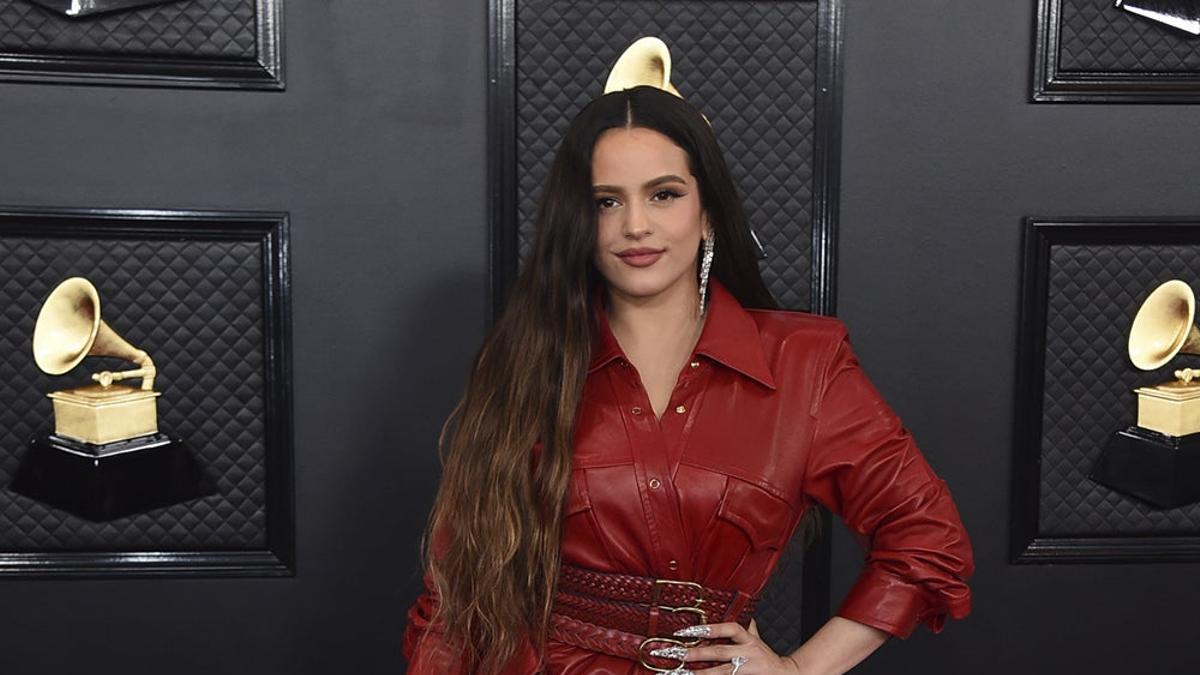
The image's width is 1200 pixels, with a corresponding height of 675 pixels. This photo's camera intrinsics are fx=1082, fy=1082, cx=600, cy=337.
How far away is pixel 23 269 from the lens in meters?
2.32

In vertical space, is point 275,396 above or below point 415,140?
below

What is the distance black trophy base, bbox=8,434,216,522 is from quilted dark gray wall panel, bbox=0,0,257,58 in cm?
84

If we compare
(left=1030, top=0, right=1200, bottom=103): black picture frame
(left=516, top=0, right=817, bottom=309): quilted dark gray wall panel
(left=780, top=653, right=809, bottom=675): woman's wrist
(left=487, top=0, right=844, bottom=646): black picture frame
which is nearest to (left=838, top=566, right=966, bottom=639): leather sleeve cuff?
(left=780, top=653, right=809, bottom=675): woman's wrist

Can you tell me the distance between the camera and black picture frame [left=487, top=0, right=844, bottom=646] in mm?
2346

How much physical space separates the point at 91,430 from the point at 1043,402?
214cm

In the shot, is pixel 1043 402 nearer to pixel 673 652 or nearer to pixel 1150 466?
pixel 1150 466

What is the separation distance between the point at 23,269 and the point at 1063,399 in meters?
2.35

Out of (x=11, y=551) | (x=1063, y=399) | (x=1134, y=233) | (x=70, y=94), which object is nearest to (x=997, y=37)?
(x=1134, y=233)

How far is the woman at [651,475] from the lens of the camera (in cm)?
170

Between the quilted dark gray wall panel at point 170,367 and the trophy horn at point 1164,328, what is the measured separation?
2020mm

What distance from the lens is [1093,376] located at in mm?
2535

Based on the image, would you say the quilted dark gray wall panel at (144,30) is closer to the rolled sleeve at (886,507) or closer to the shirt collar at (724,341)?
the shirt collar at (724,341)

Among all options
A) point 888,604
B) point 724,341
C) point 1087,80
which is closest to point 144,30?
point 724,341

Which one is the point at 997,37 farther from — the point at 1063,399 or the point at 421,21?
the point at 421,21
